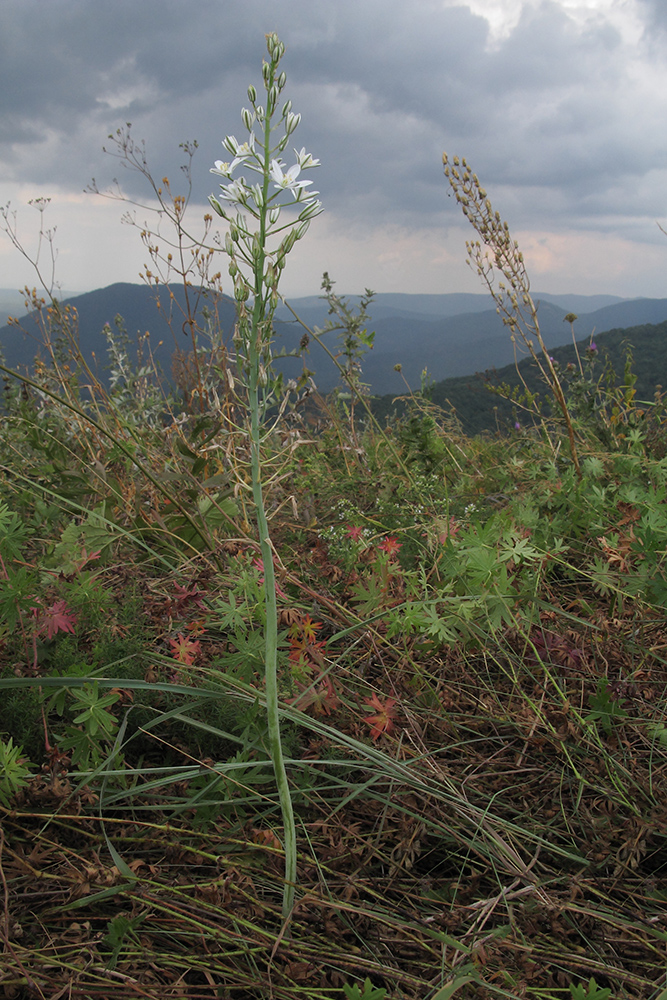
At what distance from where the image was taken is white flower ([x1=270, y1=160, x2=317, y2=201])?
1275 mm

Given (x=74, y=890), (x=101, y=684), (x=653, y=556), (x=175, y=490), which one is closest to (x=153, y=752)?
(x=101, y=684)

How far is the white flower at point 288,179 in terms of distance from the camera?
128cm

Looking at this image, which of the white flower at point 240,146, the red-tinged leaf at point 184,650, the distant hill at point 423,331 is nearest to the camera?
the white flower at point 240,146

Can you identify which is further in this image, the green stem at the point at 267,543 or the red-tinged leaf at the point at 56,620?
the red-tinged leaf at the point at 56,620

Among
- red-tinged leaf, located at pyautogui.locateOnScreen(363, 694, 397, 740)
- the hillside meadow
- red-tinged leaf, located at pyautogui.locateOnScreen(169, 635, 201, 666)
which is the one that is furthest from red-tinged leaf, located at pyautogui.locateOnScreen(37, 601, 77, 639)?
red-tinged leaf, located at pyautogui.locateOnScreen(363, 694, 397, 740)

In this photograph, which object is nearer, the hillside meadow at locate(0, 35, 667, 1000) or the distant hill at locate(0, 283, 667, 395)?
the hillside meadow at locate(0, 35, 667, 1000)

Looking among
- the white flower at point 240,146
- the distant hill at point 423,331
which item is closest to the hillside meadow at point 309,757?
the white flower at point 240,146

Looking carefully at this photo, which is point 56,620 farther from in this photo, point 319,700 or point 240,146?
point 240,146

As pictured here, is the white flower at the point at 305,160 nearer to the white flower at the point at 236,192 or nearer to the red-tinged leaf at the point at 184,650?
the white flower at the point at 236,192

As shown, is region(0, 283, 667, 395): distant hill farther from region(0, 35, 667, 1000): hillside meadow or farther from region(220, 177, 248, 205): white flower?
region(220, 177, 248, 205): white flower

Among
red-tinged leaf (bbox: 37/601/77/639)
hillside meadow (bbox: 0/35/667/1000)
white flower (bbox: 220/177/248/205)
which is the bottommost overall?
hillside meadow (bbox: 0/35/667/1000)


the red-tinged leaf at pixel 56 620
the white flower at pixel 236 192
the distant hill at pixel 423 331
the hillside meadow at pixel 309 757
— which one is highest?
the distant hill at pixel 423 331

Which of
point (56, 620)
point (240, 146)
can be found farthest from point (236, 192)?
point (56, 620)

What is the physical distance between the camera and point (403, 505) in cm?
329
